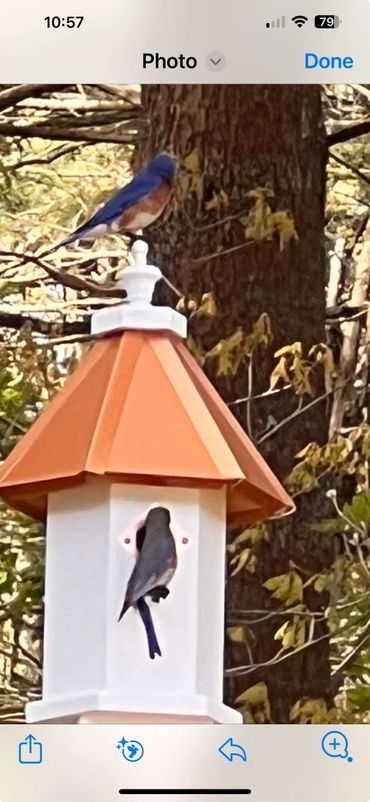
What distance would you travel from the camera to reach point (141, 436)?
2.87 feet

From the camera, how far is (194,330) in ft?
3.09

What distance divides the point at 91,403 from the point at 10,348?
0.34 ft

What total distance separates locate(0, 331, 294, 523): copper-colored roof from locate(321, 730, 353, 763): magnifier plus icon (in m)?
0.15

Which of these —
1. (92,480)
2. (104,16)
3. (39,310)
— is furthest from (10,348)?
(104,16)

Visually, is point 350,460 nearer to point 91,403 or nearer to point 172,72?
point 91,403

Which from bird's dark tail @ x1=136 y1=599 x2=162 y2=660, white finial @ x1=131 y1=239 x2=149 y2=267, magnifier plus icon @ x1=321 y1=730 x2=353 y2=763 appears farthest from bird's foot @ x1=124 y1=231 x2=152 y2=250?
magnifier plus icon @ x1=321 y1=730 x2=353 y2=763

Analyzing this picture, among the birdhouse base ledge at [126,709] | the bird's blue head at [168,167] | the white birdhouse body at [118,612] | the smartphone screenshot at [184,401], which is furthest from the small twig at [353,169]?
the birdhouse base ledge at [126,709]

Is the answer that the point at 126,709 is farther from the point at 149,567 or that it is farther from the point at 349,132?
the point at 349,132

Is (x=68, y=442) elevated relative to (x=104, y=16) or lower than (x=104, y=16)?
lower

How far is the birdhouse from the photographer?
875 millimetres

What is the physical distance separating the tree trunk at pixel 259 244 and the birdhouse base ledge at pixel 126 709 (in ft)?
0.20

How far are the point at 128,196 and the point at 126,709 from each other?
1.11 ft

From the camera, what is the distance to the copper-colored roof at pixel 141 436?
0.87m

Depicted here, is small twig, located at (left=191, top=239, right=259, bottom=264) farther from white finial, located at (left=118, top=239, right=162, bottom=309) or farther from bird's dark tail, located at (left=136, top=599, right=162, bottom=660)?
bird's dark tail, located at (left=136, top=599, right=162, bottom=660)
